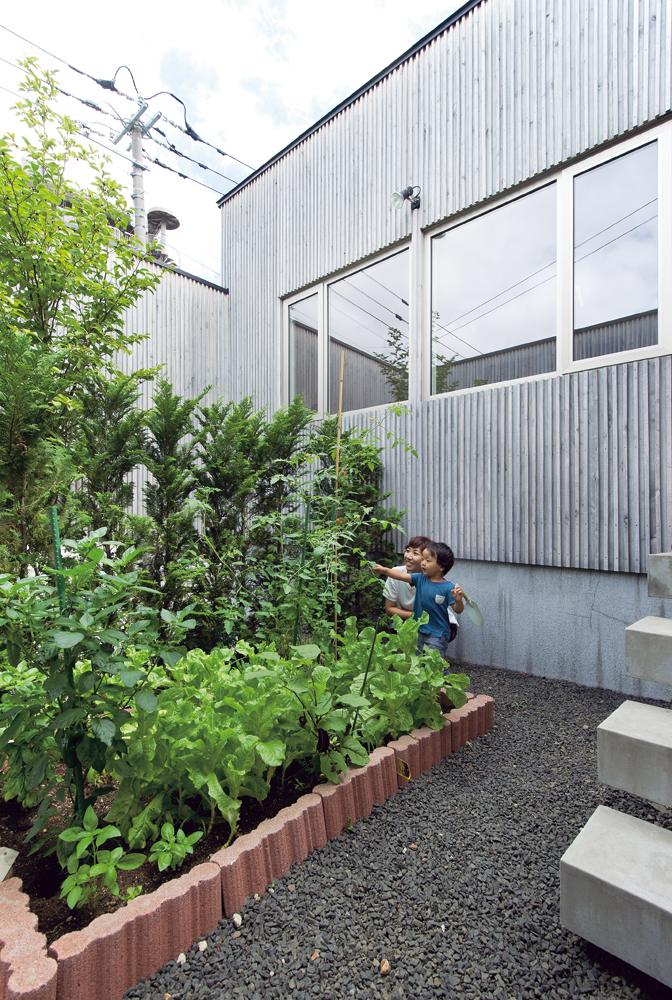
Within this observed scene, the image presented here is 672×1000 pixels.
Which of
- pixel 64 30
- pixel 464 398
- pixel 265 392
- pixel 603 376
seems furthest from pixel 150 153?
pixel 603 376

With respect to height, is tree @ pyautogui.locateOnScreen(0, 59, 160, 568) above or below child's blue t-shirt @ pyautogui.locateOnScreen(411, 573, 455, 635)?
above

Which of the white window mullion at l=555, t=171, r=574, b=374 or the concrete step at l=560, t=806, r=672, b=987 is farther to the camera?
the white window mullion at l=555, t=171, r=574, b=374

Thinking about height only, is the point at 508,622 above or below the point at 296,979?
above

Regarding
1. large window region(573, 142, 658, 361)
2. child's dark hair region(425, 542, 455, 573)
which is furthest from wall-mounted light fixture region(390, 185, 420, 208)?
child's dark hair region(425, 542, 455, 573)

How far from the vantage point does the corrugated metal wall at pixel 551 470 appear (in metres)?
3.03

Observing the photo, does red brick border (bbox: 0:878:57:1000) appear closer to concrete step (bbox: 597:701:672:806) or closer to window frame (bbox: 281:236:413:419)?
concrete step (bbox: 597:701:672:806)

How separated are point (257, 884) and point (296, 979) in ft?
0.86

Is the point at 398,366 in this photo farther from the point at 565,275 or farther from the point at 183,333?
the point at 183,333

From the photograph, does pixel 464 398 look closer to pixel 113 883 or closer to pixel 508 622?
pixel 508 622

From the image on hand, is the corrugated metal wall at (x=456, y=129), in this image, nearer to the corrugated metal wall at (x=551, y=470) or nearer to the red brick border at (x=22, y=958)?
the corrugated metal wall at (x=551, y=470)

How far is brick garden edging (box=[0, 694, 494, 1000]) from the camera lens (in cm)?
100

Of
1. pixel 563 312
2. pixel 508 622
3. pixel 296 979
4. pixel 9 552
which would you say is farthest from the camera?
pixel 508 622

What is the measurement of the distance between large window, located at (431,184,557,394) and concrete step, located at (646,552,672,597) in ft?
6.84

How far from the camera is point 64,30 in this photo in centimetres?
821
